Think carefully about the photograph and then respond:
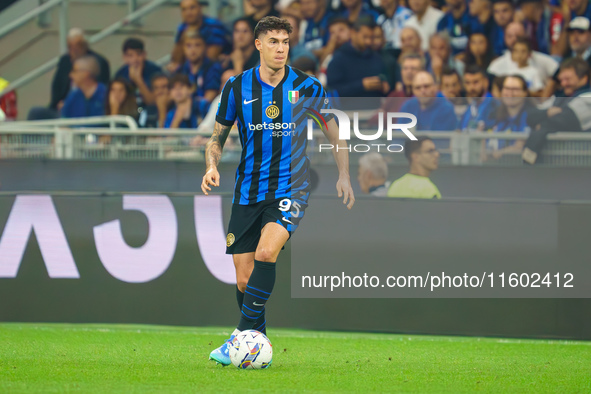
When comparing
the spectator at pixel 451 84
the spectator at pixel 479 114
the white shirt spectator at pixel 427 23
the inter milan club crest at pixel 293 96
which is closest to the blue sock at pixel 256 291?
the inter milan club crest at pixel 293 96

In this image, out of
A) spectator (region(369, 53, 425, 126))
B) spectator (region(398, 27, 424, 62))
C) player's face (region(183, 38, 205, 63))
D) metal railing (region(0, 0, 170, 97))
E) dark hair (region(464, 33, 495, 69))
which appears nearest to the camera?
spectator (region(369, 53, 425, 126))

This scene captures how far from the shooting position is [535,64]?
11.3 metres

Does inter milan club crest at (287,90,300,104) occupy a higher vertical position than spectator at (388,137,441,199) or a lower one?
higher

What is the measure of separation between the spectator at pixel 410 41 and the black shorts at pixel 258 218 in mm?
6625

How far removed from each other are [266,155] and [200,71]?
7201 millimetres

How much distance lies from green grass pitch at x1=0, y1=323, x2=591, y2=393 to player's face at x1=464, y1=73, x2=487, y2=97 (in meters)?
4.25

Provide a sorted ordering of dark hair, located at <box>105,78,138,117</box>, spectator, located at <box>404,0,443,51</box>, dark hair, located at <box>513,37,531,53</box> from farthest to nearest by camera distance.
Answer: spectator, located at <box>404,0,443,51</box>, dark hair, located at <box>105,78,138,117</box>, dark hair, located at <box>513,37,531,53</box>

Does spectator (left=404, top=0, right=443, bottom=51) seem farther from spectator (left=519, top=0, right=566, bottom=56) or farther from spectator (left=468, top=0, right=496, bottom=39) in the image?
spectator (left=519, top=0, right=566, bottom=56)

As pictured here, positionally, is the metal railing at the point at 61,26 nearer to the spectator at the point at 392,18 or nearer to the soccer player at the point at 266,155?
the spectator at the point at 392,18

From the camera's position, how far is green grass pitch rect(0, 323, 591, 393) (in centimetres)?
498

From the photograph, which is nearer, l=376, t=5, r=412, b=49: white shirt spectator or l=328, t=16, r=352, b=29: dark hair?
l=328, t=16, r=352, b=29: dark hair

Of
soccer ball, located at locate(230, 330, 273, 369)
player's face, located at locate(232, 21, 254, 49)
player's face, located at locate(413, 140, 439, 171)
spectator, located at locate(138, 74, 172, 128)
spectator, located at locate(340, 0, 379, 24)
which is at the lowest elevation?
soccer ball, located at locate(230, 330, 273, 369)

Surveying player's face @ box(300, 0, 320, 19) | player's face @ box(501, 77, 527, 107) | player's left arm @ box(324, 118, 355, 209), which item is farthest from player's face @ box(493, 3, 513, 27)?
player's left arm @ box(324, 118, 355, 209)

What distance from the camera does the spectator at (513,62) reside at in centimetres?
1112
